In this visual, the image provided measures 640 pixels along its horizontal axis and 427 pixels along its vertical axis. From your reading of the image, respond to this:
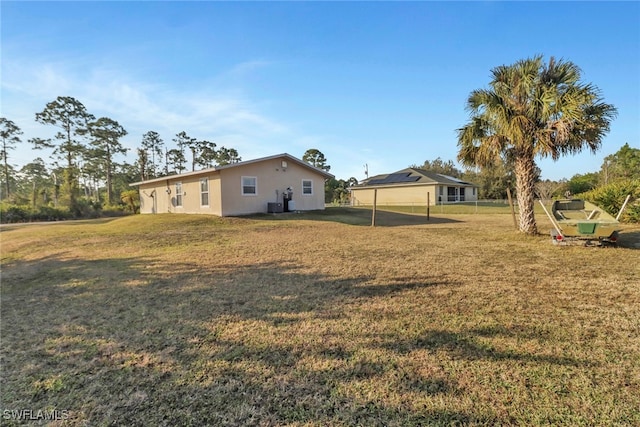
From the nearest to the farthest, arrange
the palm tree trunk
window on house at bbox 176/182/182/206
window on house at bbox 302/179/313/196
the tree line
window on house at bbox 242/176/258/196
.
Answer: the palm tree trunk
window on house at bbox 242/176/258/196
window on house at bbox 176/182/182/206
window on house at bbox 302/179/313/196
the tree line

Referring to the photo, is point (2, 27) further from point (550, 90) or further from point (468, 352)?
point (550, 90)

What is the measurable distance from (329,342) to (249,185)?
1420 cm

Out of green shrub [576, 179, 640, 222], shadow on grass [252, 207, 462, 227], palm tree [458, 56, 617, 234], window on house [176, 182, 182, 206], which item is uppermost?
palm tree [458, 56, 617, 234]

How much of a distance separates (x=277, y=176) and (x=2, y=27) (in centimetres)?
1227

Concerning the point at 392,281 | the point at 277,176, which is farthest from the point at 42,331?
the point at 277,176

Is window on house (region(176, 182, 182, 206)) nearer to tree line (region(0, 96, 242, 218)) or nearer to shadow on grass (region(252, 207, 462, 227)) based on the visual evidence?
shadow on grass (region(252, 207, 462, 227))

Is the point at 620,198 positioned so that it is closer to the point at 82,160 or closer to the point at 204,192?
the point at 204,192

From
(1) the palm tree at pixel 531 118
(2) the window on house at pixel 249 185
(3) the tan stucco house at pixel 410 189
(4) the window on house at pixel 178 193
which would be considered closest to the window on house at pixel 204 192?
(2) the window on house at pixel 249 185

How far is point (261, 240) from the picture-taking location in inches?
360

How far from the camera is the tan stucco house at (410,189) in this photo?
29375 mm

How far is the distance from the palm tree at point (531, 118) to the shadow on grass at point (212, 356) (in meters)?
6.48

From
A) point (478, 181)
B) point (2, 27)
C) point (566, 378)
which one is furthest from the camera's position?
point (478, 181)

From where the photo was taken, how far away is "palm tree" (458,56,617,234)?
26.4ft

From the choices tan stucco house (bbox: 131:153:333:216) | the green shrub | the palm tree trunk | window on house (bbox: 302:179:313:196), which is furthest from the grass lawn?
window on house (bbox: 302:179:313:196)
